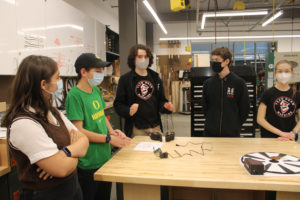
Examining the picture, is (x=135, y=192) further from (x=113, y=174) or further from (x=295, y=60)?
(x=295, y=60)

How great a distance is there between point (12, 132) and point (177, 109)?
8280 millimetres

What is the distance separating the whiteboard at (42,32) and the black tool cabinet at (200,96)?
1912 mm

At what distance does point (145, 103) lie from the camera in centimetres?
225

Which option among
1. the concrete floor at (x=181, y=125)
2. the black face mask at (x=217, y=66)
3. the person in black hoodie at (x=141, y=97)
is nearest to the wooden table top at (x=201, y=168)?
the person in black hoodie at (x=141, y=97)

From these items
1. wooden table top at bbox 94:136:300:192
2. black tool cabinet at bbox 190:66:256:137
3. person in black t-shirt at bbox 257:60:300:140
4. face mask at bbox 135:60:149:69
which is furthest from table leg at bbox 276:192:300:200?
black tool cabinet at bbox 190:66:256:137

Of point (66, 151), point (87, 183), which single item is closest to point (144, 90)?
point (87, 183)

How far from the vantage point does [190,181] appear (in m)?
1.23

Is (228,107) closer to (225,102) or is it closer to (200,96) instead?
(225,102)

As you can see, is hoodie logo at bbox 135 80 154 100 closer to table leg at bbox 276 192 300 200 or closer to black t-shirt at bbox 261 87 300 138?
black t-shirt at bbox 261 87 300 138

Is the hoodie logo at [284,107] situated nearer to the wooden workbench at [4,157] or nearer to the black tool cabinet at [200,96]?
the black tool cabinet at [200,96]

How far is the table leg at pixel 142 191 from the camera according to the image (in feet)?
4.44

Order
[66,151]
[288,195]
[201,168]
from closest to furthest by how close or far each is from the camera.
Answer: [66,151], [288,195], [201,168]

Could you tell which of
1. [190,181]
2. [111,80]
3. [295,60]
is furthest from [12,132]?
[295,60]

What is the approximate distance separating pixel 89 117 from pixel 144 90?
0.82 metres
